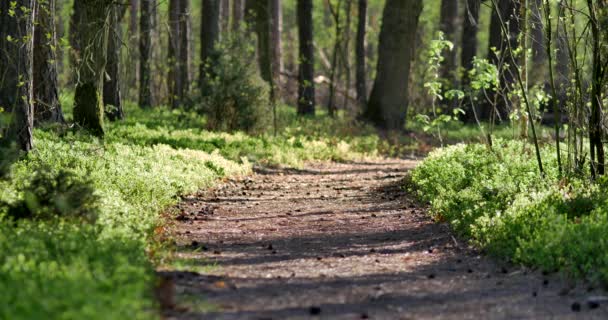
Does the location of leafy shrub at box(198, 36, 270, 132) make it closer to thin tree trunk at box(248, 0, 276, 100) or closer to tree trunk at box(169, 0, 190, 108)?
tree trunk at box(169, 0, 190, 108)

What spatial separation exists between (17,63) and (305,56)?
18830 mm

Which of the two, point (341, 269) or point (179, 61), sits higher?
point (179, 61)

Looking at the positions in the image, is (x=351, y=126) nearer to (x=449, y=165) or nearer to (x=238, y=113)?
(x=238, y=113)

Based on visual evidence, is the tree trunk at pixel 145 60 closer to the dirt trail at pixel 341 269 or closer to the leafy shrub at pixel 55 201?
the dirt trail at pixel 341 269

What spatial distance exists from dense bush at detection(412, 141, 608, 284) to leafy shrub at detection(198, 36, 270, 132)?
8234mm

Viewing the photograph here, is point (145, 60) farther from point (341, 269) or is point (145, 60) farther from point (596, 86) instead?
point (341, 269)

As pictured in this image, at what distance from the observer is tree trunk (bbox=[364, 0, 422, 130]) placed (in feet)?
82.3

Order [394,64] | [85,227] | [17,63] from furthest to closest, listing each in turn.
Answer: [394,64] < [17,63] < [85,227]

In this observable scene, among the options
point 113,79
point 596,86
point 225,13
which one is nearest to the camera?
point 596,86

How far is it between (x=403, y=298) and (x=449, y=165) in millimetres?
7079

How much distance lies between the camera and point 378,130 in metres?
26.4

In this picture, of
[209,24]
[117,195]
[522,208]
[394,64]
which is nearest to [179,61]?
[209,24]

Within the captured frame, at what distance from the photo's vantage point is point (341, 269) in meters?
8.70

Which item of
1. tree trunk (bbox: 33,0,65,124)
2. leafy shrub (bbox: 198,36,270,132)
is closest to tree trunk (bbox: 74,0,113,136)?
tree trunk (bbox: 33,0,65,124)
